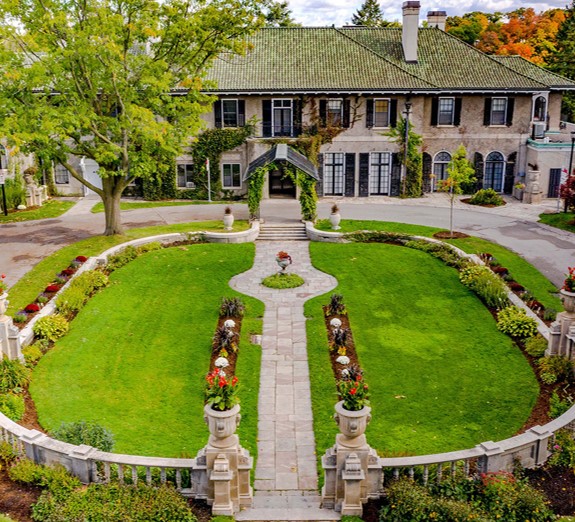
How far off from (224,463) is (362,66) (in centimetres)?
3635

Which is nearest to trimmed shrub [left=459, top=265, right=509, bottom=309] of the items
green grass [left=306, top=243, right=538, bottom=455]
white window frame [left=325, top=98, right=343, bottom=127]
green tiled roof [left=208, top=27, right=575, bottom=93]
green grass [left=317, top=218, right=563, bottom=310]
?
green grass [left=306, top=243, right=538, bottom=455]

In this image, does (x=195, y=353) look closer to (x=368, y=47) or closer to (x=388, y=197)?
(x=388, y=197)

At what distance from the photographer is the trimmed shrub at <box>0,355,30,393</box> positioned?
1903 centimetres

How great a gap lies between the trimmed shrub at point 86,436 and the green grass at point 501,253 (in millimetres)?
16907

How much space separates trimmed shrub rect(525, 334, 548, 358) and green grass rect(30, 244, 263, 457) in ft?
28.0

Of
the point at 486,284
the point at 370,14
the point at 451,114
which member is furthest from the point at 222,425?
the point at 370,14

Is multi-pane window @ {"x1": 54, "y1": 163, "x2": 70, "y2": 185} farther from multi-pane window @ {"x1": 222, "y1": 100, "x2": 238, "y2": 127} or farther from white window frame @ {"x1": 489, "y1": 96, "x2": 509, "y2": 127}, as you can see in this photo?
white window frame @ {"x1": 489, "y1": 96, "x2": 509, "y2": 127}

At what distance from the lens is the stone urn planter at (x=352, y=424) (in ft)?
42.9

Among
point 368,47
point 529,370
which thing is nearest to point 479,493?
point 529,370

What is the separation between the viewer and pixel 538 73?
4716 cm

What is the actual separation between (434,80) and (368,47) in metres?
5.28

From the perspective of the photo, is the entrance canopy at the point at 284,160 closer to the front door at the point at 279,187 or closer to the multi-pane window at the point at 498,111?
the front door at the point at 279,187

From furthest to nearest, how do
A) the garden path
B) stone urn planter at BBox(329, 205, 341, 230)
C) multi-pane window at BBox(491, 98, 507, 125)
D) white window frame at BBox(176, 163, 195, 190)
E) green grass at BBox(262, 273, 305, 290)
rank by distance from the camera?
white window frame at BBox(176, 163, 195, 190) → multi-pane window at BBox(491, 98, 507, 125) → stone urn planter at BBox(329, 205, 341, 230) → green grass at BBox(262, 273, 305, 290) → the garden path

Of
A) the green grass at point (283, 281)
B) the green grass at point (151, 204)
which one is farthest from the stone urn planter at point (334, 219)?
the green grass at point (151, 204)
